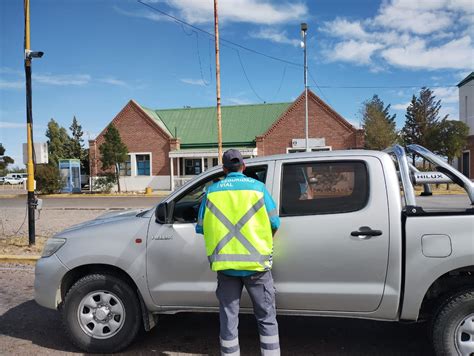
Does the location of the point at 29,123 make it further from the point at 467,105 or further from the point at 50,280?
the point at 467,105

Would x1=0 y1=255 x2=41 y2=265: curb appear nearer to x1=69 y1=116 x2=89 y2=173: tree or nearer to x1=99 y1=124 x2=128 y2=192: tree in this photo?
x1=99 y1=124 x2=128 y2=192: tree

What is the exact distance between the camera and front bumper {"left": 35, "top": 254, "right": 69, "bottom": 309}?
13.9 feet

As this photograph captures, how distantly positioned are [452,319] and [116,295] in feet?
9.81

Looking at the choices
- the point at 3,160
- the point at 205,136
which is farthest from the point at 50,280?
the point at 3,160

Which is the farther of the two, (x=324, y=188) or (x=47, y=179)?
(x=47, y=179)

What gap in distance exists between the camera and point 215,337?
455 cm

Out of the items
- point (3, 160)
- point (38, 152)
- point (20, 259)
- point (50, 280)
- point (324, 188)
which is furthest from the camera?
point (3, 160)

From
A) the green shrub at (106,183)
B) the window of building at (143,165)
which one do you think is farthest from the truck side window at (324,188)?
the window of building at (143,165)

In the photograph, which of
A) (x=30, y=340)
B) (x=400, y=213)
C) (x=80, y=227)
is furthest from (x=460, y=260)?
(x=30, y=340)

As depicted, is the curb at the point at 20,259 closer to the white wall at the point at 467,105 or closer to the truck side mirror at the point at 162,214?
the truck side mirror at the point at 162,214

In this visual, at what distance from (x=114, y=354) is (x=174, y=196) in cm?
166

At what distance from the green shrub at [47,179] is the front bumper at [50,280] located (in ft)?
96.7

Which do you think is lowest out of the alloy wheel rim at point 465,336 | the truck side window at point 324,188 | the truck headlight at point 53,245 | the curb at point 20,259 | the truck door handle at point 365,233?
the curb at point 20,259

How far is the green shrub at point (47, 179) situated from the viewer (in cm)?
3122
